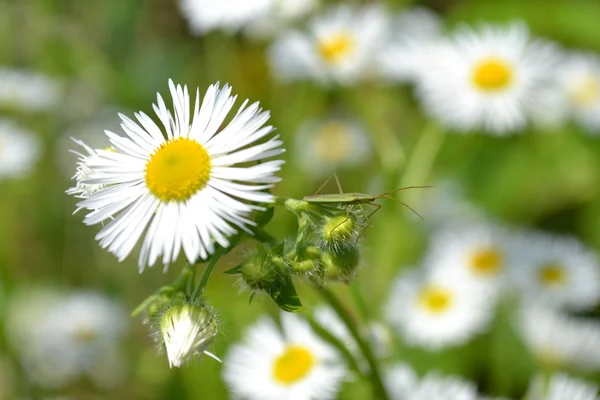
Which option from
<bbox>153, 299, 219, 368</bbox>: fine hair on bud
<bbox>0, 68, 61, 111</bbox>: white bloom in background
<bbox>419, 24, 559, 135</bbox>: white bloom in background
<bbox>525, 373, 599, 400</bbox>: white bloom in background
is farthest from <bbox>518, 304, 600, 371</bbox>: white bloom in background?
<bbox>0, 68, 61, 111</bbox>: white bloom in background

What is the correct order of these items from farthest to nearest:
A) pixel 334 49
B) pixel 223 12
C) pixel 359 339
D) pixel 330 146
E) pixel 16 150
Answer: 1. pixel 330 146
2. pixel 16 150
3. pixel 334 49
4. pixel 223 12
5. pixel 359 339

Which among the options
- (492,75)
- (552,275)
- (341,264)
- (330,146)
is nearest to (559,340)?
(552,275)

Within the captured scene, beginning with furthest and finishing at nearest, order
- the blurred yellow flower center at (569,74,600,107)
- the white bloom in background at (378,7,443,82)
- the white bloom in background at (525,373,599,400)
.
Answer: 1. the blurred yellow flower center at (569,74,600,107)
2. the white bloom in background at (378,7,443,82)
3. the white bloom in background at (525,373,599,400)

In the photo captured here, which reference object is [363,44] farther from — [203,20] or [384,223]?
[384,223]

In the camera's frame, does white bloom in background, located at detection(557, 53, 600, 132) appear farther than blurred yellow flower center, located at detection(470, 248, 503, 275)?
Yes

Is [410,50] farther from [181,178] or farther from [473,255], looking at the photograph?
[181,178]

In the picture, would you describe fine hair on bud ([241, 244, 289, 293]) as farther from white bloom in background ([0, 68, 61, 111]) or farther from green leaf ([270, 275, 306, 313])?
white bloom in background ([0, 68, 61, 111])
